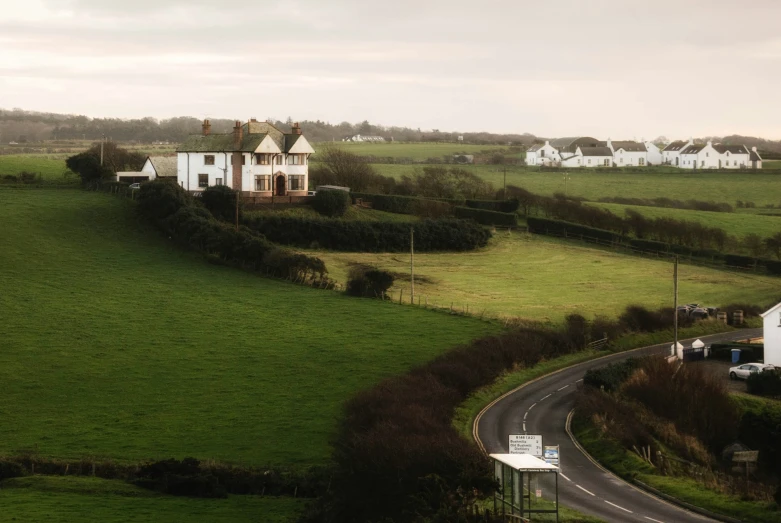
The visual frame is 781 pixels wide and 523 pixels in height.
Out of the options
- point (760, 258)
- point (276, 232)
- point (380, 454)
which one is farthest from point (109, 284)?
point (760, 258)

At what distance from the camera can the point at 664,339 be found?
66625 mm

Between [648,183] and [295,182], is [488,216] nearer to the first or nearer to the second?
[295,182]

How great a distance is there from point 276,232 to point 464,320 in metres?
26.4

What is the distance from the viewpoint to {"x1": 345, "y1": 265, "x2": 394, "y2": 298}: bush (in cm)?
7138

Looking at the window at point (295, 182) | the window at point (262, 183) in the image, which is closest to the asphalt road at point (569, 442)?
the window at point (262, 183)

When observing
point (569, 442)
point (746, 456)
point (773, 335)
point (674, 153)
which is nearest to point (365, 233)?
point (773, 335)

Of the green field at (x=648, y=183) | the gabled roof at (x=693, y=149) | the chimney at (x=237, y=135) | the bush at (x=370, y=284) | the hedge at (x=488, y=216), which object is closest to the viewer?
the bush at (x=370, y=284)

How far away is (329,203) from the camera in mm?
95062

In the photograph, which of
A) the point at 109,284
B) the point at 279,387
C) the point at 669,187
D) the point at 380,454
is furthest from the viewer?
the point at 669,187

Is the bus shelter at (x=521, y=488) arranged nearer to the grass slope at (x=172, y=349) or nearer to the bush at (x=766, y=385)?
the grass slope at (x=172, y=349)

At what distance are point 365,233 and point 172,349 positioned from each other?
33899 millimetres

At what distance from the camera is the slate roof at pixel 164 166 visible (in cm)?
10262

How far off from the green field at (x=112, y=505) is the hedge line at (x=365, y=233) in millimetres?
48760

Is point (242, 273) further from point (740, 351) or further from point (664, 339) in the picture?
point (740, 351)
